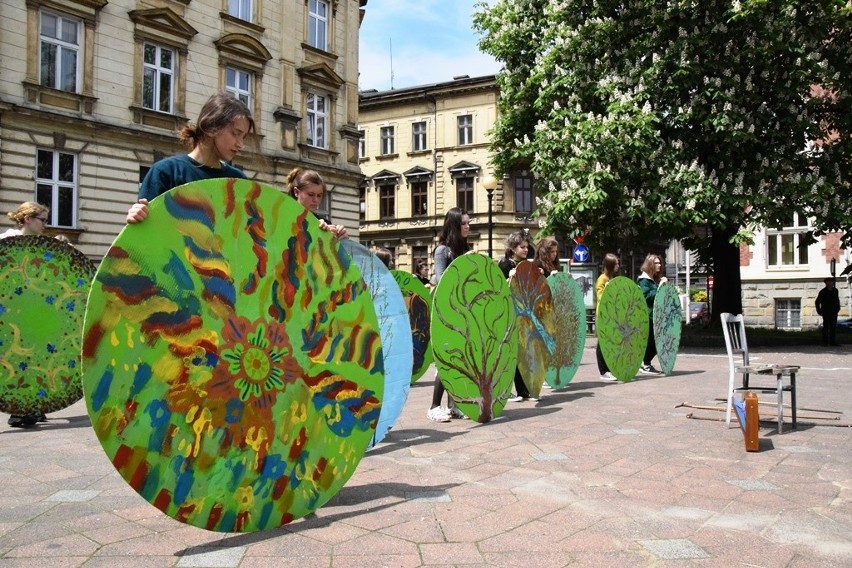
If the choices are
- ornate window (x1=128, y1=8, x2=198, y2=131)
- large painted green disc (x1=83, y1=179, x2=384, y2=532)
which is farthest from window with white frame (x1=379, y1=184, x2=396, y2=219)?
large painted green disc (x1=83, y1=179, x2=384, y2=532)

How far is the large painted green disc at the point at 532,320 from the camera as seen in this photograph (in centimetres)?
741

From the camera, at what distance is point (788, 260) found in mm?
33094

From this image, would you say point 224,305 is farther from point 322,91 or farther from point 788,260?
point 788,260

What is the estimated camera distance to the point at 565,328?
28.6 ft

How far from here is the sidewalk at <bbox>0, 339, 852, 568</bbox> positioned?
117 inches

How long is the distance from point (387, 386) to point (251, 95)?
2117cm

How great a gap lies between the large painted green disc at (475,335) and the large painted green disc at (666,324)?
438cm

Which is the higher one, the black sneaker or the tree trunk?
the tree trunk

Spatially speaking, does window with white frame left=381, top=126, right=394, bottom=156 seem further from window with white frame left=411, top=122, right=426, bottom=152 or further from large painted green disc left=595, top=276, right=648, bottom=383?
large painted green disc left=595, top=276, right=648, bottom=383

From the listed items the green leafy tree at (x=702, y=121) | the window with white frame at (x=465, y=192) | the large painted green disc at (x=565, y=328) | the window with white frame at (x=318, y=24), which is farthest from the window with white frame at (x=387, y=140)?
the large painted green disc at (x=565, y=328)

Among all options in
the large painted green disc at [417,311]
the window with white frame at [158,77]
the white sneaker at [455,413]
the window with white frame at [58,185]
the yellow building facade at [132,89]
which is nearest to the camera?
the white sneaker at [455,413]

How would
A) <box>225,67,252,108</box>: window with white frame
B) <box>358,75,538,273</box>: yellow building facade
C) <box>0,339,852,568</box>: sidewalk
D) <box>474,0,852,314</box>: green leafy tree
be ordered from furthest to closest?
<box>358,75,538,273</box>: yellow building facade < <box>225,67,252,108</box>: window with white frame < <box>474,0,852,314</box>: green leafy tree < <box>0,339,852,568</box>: sidewalk

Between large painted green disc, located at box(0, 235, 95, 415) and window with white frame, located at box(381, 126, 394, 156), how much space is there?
40.4 metres

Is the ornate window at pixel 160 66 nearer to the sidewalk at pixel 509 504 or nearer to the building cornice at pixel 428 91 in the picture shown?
the sidewalk at pixel 509 504
